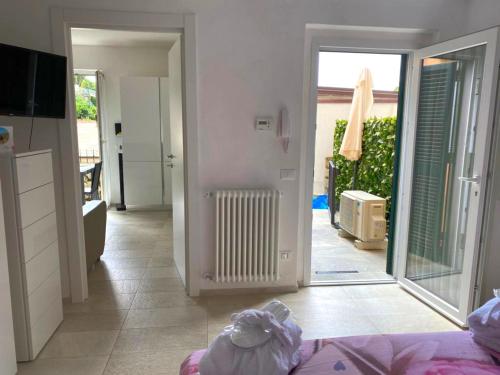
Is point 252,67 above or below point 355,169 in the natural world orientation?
above

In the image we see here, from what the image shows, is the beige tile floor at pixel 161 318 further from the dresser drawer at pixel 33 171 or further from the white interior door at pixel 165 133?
the white interior door at pixel 165 133

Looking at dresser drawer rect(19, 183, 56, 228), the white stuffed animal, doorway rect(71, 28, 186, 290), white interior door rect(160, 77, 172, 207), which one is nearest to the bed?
Answer: the white stuffed animal

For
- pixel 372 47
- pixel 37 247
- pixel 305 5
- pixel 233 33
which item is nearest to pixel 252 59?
pixel 233 33

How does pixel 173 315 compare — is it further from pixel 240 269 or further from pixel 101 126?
pixel 101 126

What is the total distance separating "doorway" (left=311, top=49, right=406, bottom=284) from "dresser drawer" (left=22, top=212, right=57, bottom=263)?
7.27 feet

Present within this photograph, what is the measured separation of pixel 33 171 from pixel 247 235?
159 centimetres

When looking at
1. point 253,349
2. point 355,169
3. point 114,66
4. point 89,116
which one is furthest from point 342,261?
point 89,116

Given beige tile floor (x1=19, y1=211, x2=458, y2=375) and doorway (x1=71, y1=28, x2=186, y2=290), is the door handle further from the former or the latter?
doorway (x1=71, y1=28, x2=186, y2=290)

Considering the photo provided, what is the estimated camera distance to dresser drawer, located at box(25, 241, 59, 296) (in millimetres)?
2199

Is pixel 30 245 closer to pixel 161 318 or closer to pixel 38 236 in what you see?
pixel 38 236

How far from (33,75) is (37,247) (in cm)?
109

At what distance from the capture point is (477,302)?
2.60 metres

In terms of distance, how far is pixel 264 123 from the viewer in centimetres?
299

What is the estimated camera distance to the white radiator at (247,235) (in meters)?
2.98
